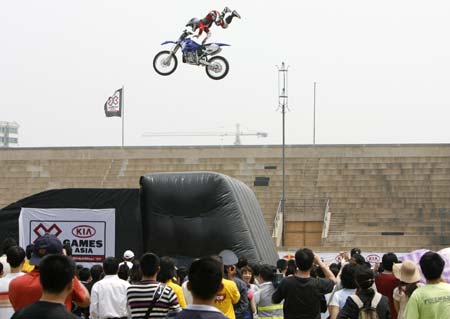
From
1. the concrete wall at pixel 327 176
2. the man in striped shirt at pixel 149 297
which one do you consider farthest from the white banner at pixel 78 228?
the concrete wall at pixel 327 176

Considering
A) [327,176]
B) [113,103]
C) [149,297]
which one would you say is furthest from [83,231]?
[113,103]

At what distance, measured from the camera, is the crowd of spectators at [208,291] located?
4.99m

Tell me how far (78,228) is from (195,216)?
228cm

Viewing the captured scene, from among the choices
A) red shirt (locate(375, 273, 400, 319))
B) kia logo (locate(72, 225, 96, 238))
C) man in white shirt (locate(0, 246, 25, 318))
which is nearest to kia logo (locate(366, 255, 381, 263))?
kia logo (locate(72, 225, 96, 238))

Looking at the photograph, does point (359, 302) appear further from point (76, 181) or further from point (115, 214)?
point (76, 181)

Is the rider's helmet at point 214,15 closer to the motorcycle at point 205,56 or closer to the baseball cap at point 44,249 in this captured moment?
the motorcycle at point 205,56

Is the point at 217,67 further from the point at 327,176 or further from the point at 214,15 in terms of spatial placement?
the point at 327,176

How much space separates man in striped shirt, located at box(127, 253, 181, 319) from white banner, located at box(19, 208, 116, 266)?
34.1 ft

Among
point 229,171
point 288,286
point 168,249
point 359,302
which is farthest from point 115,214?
point 229,171

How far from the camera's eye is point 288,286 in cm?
863

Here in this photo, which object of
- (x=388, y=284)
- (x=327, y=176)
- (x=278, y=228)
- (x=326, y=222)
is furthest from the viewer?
(x=327, y=176)

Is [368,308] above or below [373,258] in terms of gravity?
above

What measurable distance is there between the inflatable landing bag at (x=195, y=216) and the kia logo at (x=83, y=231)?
1.00 metres

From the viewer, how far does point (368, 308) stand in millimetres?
7535
